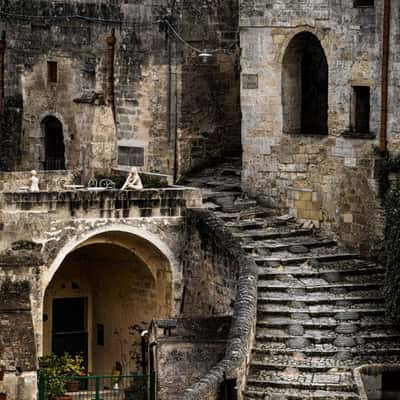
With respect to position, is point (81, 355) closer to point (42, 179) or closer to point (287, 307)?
point (42, 179)

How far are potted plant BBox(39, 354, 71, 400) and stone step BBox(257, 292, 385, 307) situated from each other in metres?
4.94

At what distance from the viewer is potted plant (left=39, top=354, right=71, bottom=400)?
4059 cm

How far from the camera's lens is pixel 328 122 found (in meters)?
42.5

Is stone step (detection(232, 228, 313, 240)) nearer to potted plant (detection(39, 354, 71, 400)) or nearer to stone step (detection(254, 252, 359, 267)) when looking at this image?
stone step (detection(254, 252, 359, 267))

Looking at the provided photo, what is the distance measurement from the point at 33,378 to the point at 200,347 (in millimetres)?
3839

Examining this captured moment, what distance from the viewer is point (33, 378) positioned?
4000cm

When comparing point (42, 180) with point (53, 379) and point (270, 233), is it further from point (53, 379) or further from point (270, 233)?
point (53, 379)

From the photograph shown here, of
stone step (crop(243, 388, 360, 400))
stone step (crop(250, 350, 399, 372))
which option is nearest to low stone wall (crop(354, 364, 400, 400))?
stone step (crop(250, 350, 399, 372))

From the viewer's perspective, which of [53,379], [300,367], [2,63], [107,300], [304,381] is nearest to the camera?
[304,381]

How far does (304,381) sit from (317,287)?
3.62 metres

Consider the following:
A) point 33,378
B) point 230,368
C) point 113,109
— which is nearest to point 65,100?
point 113,109

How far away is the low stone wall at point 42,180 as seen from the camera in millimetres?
45531

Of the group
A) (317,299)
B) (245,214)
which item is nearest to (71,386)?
Answer: (245,214)

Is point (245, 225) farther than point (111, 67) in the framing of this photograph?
No
